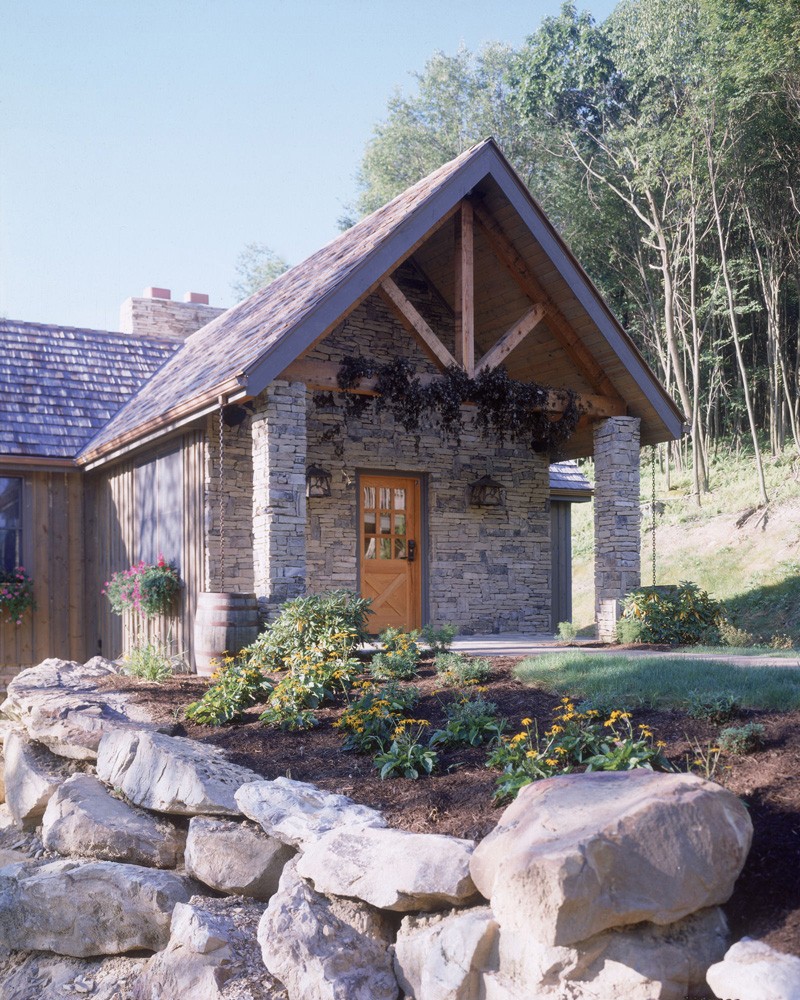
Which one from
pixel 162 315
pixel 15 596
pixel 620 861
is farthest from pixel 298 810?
pixel 162 315

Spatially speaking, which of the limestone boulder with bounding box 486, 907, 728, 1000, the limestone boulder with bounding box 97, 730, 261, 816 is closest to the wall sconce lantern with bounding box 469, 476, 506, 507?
the limestone boulder with bounding box 97, 730, 261, 816

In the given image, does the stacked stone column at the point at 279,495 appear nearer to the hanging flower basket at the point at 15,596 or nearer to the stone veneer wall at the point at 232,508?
the stone veneer wall at the point at 232,508

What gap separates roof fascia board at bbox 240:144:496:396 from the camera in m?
8.98

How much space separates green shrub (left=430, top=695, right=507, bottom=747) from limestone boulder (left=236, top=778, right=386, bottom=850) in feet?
2.56

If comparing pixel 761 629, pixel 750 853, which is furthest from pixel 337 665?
pixel 761 629

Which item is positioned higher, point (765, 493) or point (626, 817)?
point (765, 493)

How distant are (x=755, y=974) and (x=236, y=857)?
2907mm

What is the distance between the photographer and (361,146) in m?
34.0

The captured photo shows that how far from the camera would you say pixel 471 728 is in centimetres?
577

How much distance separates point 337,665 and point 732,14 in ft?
56.9

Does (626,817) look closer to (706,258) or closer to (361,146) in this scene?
(706,258)

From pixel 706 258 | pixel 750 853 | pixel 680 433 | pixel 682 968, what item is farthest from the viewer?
pixel 706 258

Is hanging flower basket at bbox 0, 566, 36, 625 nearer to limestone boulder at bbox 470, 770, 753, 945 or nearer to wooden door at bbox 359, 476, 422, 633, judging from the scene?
wooden door at bbox 359, 476, 422, 633

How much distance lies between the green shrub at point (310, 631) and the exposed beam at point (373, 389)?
2339 mm
